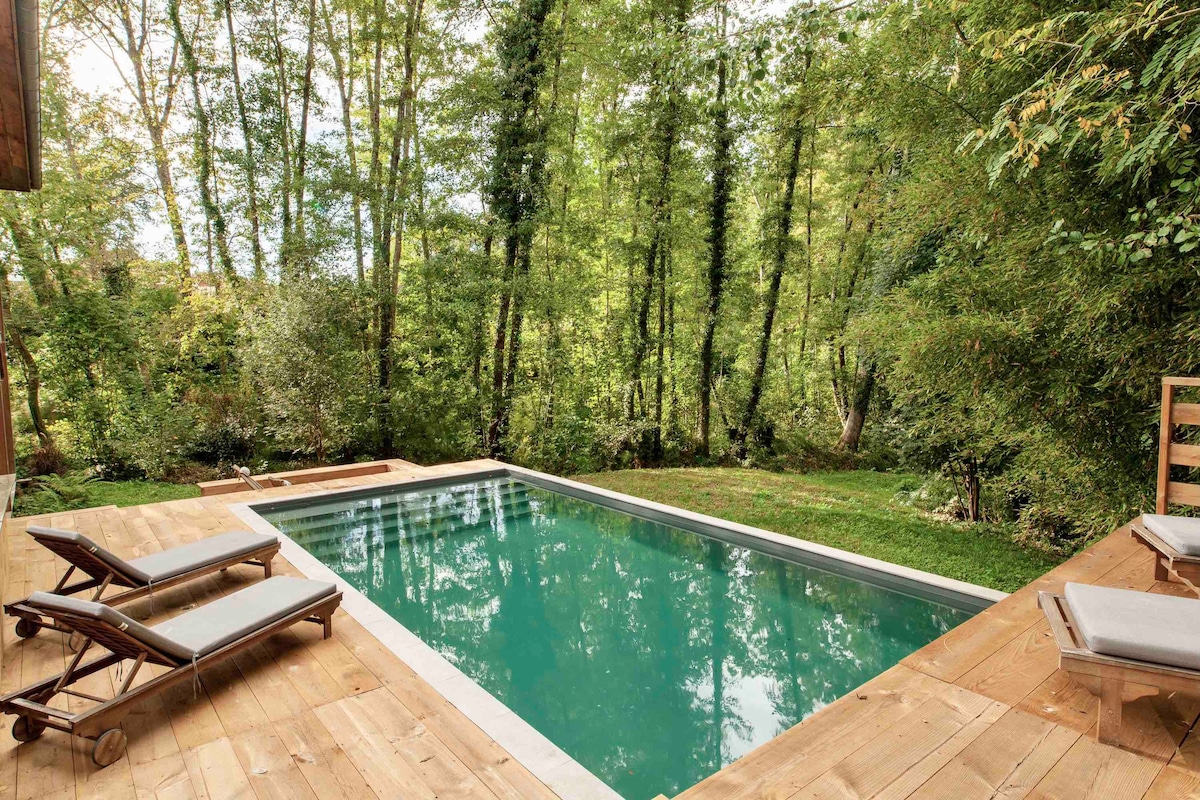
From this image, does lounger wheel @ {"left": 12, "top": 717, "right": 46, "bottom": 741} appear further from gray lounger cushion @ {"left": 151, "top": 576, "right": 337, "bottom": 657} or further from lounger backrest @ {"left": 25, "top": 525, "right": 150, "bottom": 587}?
lounger backrest @ {"left": 25, "top": 525, "right": 150, "bottom": 587}

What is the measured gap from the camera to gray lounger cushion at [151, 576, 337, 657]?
7.33ft

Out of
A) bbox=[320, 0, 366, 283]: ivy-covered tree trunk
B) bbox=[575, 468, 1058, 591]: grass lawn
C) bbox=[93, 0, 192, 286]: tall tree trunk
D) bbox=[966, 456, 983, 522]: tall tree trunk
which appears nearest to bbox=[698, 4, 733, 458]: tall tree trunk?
bbox=[575, 468, 1058, 591]: grass lawn

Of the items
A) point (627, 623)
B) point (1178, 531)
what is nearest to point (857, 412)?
point (627, 623)

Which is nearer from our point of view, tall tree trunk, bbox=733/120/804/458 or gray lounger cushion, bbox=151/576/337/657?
gray lounger cushion, bbox=151/576/337/657

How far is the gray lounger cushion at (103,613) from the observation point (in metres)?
1.88

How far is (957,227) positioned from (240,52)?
34.0 feet

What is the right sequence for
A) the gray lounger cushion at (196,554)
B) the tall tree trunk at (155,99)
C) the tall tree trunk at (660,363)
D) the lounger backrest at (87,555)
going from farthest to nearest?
the tall tree trunk at (660,363) < the tall tree trunk at (155,99) < the gray lounger cushion at (196,554) < the lounger backrest at (87,555)

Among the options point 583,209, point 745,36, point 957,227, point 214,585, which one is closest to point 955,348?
point 957,227

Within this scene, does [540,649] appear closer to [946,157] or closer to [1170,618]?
[1170,618]

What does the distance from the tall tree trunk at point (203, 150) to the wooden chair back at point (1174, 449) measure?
10729 mm

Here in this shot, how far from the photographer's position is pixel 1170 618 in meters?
1.75

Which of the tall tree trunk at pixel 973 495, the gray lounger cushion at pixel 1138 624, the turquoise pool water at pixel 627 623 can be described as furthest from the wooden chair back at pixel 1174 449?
the tall tree trunk at pixel 973 495

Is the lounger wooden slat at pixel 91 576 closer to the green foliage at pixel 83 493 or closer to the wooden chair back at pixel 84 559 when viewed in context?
the wooden chair back at pixel 84 559

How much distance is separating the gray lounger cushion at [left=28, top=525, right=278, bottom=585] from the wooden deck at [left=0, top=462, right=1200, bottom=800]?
0.44 m
